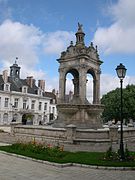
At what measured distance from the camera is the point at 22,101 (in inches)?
2489

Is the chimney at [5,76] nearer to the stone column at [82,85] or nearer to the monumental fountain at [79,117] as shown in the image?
the monumental fountain at [79,117]

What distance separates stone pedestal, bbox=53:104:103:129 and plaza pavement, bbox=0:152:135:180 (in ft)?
36.7

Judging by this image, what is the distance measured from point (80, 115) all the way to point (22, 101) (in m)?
43.2

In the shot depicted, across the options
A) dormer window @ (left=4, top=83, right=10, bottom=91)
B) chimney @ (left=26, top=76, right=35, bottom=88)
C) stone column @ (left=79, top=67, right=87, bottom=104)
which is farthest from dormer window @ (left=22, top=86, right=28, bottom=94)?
stone column @ (left=79, top=67, right=87, bottom=104)

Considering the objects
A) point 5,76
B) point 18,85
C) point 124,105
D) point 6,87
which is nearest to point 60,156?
point 124,105

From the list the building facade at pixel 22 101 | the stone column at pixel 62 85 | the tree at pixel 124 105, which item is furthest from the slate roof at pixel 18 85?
the stone column at pixel 62 85

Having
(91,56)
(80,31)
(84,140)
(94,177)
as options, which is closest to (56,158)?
(94,177)

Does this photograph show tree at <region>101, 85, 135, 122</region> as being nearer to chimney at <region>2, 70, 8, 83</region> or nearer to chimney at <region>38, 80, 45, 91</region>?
chimney at <region>38, 80, 45, 91</region>

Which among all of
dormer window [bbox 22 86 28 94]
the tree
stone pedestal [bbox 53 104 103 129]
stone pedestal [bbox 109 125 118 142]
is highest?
dormer window [bbox 22 86 28 94]

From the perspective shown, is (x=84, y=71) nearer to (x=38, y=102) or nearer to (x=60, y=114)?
(x=60, y=114)

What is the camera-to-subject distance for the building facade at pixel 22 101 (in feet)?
195

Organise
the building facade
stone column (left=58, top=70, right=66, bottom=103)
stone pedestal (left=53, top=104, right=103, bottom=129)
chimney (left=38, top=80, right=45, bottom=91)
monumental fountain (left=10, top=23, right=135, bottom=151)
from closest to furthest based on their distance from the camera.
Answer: monumental fountain (left=10, top=23, right=135, bottom=151)
stone pedestal (left=53, top=104, right=103, bottom=129)
stone column (left=58, top=70, right=66, bottom=103)
the building facade
chimney (left=38, top=80, right=45, bottom=91)

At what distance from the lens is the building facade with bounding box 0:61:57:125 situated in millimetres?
59519

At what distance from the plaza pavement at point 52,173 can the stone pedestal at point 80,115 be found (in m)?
11.2
